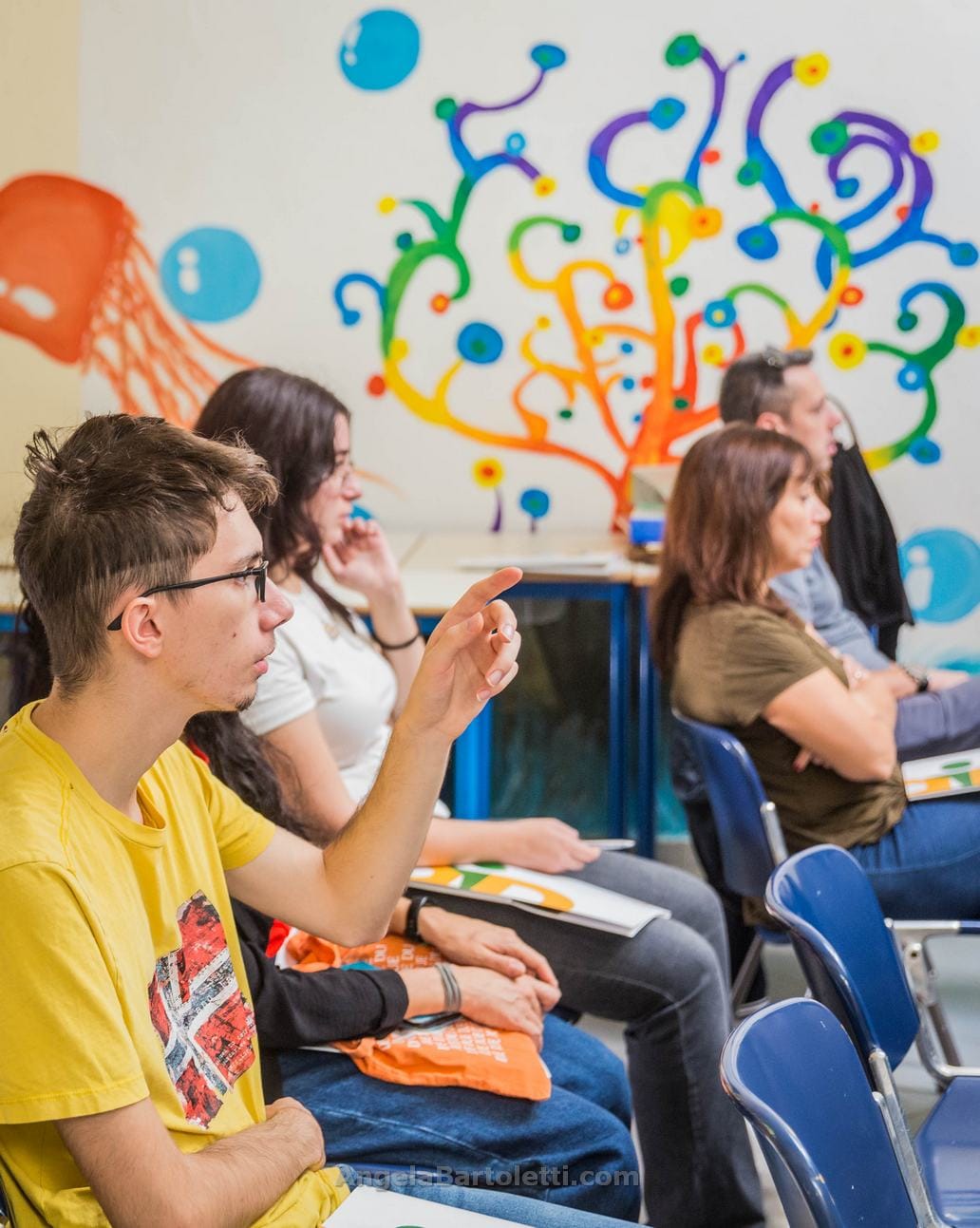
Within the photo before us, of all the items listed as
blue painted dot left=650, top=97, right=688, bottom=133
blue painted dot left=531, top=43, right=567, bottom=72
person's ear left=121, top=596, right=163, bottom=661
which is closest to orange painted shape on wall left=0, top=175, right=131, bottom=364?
blue painted dot left=531, top=43, right=567, bottom=72

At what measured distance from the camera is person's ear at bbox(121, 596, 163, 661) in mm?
1052

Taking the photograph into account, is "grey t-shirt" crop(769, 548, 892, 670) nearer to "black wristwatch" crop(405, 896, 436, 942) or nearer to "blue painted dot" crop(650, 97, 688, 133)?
"blue painted dot" crop(650, 97, 688, 133)

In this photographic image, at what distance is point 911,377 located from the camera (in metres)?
3.85

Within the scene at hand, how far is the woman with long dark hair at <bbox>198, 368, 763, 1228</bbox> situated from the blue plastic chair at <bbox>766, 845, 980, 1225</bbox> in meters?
0.30

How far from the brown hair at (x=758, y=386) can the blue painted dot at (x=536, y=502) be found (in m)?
0.76

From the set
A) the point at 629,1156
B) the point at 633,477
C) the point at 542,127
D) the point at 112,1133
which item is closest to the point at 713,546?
the point at 629,1156

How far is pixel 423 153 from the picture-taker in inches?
150

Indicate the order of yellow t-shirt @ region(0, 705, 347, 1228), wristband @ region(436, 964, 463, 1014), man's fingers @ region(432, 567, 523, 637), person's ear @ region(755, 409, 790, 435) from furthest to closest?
person's ear @ region(755, 409, 790, 435), wristband @ region(436, 964, 463, 1014), man's fingers @ region(432, 567, 523, 637), yellow t-shirt @ region(0, 705, 347, 1228)

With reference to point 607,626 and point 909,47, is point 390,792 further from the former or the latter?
point 909,47

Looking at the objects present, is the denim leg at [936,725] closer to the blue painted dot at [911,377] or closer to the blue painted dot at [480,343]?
the blue painted dot at [911,377]

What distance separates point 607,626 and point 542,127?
1.39 metres

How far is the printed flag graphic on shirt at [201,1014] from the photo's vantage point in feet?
3.60

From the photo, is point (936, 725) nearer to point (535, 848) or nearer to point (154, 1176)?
point (535, 848)

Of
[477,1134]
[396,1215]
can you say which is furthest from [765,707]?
[396,1215]
